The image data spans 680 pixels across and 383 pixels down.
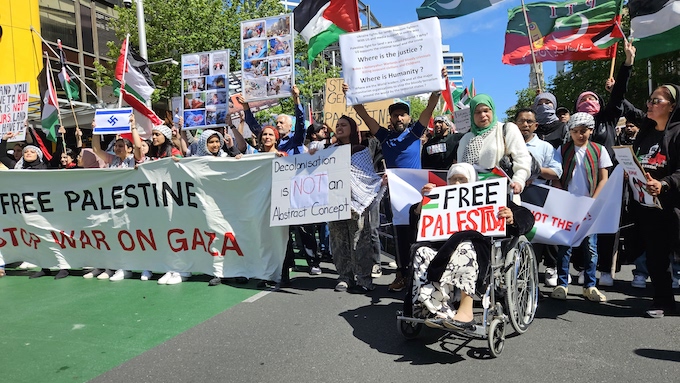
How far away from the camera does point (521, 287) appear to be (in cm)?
424

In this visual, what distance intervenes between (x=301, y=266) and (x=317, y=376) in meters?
4.07

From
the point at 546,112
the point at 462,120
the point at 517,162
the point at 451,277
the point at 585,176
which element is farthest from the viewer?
the point at 462,120

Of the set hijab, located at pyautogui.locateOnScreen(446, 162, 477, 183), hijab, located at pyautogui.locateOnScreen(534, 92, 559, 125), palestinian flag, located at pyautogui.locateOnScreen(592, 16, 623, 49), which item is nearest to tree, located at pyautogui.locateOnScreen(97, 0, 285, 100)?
palestinian flag, located at pyautogui.locateOnScreen(592, 16, 623, 49)

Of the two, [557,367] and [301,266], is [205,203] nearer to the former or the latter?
[301,266]

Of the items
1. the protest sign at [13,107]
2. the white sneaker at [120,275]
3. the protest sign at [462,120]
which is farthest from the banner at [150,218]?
the protest sign at [462,120]

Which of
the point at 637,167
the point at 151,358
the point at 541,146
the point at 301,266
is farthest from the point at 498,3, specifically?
the point at 151,358

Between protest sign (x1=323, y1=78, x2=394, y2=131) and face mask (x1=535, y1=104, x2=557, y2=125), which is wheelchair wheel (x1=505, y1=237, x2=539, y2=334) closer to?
face mask (x1=535, y1=104, x2=557, y2=125)

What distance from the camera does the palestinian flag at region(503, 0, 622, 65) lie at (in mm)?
7219

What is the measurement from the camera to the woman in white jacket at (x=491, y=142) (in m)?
4.56

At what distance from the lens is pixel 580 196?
494 centimetres

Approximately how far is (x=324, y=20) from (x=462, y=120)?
4534 mm

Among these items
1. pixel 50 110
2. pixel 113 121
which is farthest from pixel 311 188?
pixel 50 110

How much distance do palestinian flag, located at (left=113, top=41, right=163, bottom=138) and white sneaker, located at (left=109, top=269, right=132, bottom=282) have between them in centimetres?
210

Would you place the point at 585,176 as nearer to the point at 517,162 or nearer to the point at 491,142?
the point at 517,162
